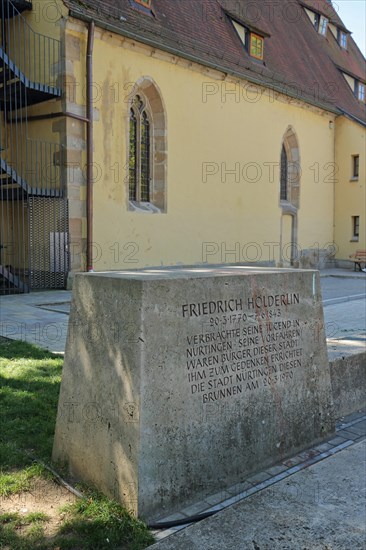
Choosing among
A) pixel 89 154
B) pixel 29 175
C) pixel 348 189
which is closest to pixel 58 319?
pixel 89 154

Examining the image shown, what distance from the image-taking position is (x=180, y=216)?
17.0 m

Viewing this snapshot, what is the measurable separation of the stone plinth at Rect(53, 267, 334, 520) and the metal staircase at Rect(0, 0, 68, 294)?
9.87 meters

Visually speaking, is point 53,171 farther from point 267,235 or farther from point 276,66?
point 276,66

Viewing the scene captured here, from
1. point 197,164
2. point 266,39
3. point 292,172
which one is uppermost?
point 266,39

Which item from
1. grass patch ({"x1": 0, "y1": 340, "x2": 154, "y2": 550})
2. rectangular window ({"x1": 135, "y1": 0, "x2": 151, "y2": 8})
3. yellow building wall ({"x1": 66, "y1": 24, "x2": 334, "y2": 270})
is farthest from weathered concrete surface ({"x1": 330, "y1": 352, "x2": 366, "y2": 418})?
rectangular window ({"x1": 135, "y1": 0, "x2": 151, "y2": 8})

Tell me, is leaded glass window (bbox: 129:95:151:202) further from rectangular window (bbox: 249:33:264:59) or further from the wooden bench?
the wooden bench

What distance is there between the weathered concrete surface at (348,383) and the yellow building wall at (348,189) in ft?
69.3

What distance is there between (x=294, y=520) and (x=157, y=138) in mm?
14673

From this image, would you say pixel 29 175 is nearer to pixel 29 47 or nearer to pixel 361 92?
pixel 29 47

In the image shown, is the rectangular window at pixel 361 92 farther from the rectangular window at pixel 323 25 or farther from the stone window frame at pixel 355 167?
the stone window frame at pixel 355 167

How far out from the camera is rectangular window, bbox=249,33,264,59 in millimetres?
20297

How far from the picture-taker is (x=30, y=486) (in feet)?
10.5

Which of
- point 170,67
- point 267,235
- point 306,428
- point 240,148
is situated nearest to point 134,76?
point 170,67

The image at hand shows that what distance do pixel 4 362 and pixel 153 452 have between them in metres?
3.36
